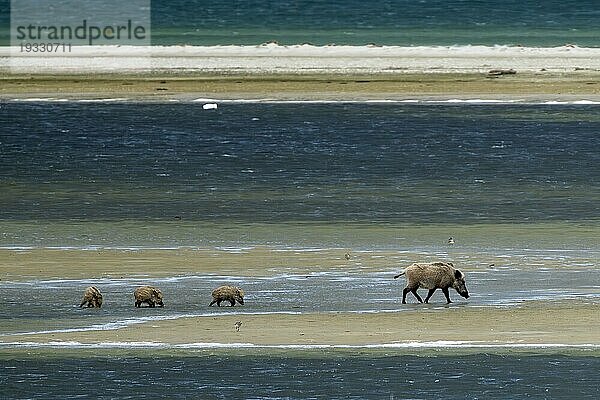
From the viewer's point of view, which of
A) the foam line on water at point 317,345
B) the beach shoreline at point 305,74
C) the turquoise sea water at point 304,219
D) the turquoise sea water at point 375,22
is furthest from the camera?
the turquoise sea water at point 375,22

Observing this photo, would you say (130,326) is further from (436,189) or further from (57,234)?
(436,189)

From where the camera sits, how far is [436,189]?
2048 cm

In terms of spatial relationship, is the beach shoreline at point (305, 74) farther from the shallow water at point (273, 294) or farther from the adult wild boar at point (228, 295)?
the adult wild boar at point (228, 295)

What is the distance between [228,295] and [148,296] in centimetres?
58

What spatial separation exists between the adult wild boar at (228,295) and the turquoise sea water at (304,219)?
0.33 ft

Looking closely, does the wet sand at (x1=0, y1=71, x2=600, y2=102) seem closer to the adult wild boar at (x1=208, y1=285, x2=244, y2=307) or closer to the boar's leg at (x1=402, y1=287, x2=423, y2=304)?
the boar's leg at (x1=402, y1=287, x2=423, y2=304)

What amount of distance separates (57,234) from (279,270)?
10.9ft

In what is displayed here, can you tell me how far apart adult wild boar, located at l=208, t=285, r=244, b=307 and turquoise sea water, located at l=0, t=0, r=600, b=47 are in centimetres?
4065

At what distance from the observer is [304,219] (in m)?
17.7

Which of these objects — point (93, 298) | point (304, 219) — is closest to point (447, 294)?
point (93, 298)

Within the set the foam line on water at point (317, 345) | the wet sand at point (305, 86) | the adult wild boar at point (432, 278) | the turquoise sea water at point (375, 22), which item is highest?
the turquoise sea water at point (375, 22)

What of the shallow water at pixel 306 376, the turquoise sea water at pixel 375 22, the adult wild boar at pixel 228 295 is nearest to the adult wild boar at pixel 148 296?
the adult wild boar at pixel 228 295

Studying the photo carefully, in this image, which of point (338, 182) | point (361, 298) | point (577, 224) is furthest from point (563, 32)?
point (361, 298)

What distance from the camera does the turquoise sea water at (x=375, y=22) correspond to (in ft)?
184
